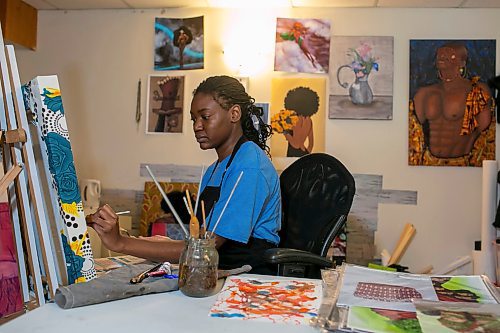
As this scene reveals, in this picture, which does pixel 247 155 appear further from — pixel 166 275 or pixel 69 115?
pixel 69 115

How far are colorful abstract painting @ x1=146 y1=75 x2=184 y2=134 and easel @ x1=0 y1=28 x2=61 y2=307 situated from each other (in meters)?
2.33

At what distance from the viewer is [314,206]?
1.91m

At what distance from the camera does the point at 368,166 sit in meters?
3.35

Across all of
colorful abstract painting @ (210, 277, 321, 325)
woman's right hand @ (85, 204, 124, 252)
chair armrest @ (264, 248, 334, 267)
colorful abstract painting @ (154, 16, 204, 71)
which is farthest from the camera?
colorful abstract painting @ (154, 16, 204, 71)

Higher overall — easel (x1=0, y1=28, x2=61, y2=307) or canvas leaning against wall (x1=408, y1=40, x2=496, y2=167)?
canvas leaning against wall (x1=408, y1=40, x2=496, y2=167)

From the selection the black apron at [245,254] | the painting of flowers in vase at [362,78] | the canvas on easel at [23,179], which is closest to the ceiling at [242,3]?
the painting of flowers in vase at [362,78]

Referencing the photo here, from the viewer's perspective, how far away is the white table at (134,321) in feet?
2.80

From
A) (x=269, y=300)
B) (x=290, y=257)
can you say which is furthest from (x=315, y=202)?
(x=269, y=300)

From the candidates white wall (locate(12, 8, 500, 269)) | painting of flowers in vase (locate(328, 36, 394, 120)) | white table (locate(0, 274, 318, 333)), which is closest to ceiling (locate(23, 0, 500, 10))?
white wall (locate(12, 8, 500, 269))

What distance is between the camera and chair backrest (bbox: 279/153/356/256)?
1.82 metres

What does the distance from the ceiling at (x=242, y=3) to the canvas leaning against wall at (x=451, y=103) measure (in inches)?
9.0

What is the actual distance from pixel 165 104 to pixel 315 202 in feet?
6.22

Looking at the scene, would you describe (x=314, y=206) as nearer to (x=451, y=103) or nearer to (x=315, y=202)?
(x=315, y=202)

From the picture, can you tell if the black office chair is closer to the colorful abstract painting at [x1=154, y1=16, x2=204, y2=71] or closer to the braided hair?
the braided hair
